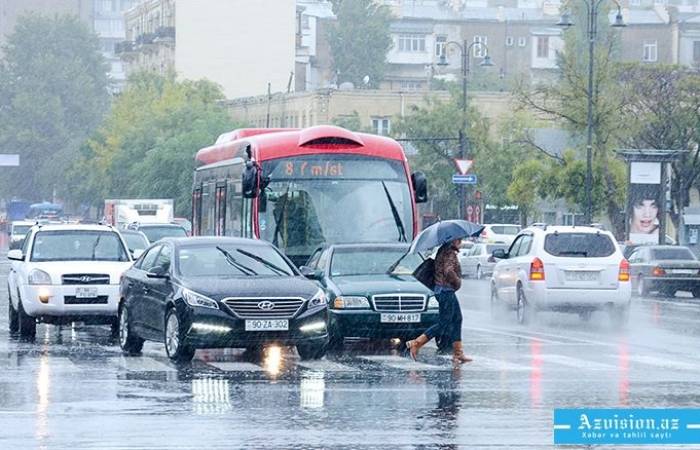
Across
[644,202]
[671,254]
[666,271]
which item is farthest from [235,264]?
[644,202]

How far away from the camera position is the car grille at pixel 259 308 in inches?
842

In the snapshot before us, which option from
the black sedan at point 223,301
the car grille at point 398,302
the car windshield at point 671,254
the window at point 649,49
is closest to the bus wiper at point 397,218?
the car grille at point 398,302

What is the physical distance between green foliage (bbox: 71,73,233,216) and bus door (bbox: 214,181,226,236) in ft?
191

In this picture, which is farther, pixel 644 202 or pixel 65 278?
pixel 644 202

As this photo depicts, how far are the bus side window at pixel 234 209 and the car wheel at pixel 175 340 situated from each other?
371 inches

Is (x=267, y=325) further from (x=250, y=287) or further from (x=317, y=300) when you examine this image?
(x=317, y=300)

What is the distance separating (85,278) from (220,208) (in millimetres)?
7632

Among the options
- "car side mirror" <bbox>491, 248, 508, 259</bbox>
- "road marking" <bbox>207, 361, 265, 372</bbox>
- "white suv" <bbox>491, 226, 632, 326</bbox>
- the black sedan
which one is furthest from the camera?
"white suv" <bbox>491, 226, 632, 326</bbox>

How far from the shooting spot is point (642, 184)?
2302 inches

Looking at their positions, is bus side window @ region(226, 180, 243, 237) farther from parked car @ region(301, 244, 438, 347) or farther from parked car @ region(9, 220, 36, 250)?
parked car @ region(9, 220, 36, 250)

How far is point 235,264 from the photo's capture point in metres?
22.7

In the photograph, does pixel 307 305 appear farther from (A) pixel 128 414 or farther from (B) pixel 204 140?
(B) pixel 204 140

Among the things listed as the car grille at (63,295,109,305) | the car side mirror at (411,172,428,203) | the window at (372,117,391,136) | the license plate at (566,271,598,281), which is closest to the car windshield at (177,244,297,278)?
the car grille at (63,295,109,305)

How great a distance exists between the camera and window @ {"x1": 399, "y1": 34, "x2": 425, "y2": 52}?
158m
